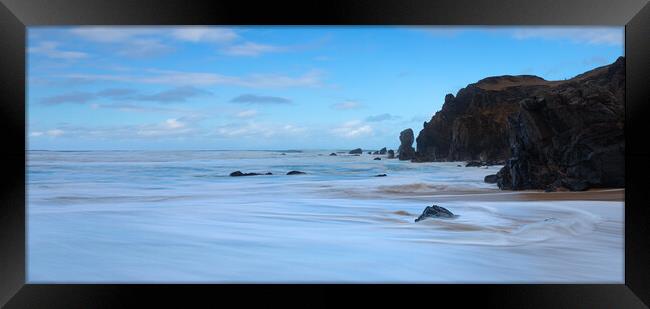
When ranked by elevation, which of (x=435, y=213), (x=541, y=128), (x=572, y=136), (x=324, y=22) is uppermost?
(x=324, y=22)

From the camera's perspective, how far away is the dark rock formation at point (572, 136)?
5.20 m

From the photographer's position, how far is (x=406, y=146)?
530 centimetres

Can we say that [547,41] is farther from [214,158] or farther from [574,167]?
[214,158]

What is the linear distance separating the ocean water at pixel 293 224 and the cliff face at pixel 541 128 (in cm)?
30

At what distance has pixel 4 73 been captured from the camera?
8.99 feet

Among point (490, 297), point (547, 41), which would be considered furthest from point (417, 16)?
point (547, 41)

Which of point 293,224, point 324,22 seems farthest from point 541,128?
point 324,22

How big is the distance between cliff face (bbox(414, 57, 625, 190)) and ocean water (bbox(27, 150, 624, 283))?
296mm

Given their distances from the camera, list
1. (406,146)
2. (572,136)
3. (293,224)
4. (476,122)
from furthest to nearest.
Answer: (476,122)
(572,136)
(406,146)
(293,224)

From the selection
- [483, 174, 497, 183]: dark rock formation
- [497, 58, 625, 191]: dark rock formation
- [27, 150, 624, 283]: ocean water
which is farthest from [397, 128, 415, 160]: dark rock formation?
[497, 58, 625, 191]: dark rock formation

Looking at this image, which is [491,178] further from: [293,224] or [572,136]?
[293,224]

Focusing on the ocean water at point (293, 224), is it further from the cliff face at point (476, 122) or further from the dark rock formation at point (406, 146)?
the cliff face at point (476, 122)

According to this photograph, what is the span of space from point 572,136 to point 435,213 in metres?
1.98

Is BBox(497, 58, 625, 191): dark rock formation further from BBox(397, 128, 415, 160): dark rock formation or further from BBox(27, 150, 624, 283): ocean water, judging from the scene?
BBox(397, 128, 415, 160): dark rock formation
